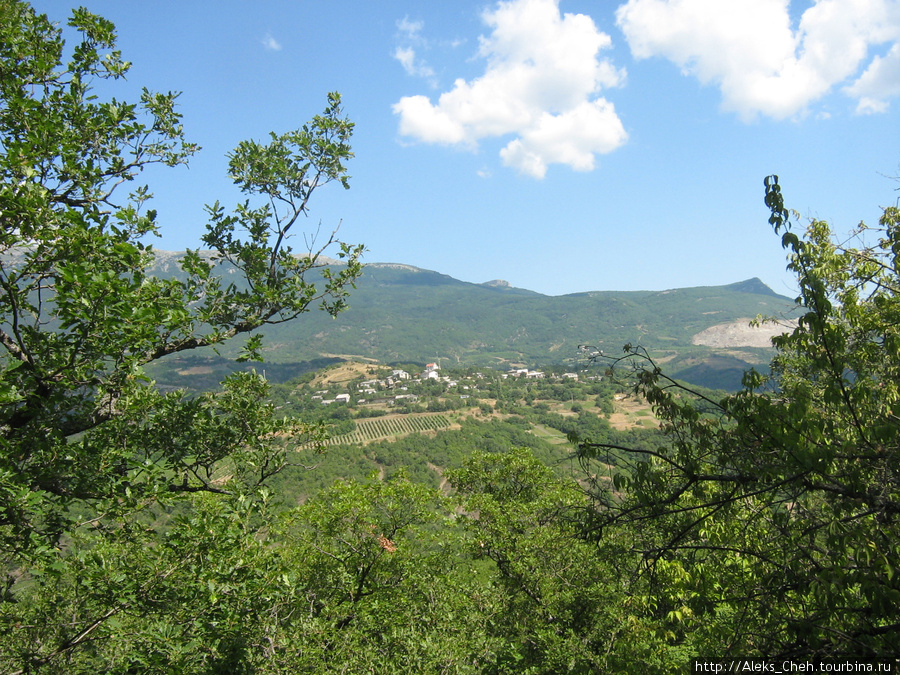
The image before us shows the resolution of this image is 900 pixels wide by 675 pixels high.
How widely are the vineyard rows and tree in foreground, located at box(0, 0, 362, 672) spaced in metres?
72.1

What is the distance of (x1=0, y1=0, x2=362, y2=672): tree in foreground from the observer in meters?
3.68

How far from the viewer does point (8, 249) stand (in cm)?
400

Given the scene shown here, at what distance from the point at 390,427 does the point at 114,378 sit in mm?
84595

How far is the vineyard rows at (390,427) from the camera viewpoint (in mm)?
80250

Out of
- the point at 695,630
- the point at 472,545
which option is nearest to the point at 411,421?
the point at 472,545

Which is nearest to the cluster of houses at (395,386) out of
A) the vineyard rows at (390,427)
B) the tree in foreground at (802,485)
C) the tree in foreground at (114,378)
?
the vineyard rows at (390,427)

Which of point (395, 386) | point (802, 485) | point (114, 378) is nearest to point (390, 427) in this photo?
point (395, 386)

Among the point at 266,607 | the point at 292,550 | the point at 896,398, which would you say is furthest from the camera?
the point at 292,550

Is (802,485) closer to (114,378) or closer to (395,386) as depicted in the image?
(114,378)

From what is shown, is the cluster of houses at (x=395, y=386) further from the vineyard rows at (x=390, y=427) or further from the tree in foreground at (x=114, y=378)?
the tree in foreground at (x=114, y=378)

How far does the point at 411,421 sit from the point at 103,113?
87.7 m

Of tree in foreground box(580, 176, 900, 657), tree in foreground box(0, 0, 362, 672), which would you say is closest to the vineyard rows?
tree in foreground box(0, 0, 362, 672)

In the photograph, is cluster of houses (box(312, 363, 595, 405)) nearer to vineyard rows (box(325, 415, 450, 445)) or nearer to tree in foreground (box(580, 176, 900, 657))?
vineyard rows (box(325, 415, 450, 445))

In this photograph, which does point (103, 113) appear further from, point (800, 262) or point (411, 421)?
point (411, 421)
